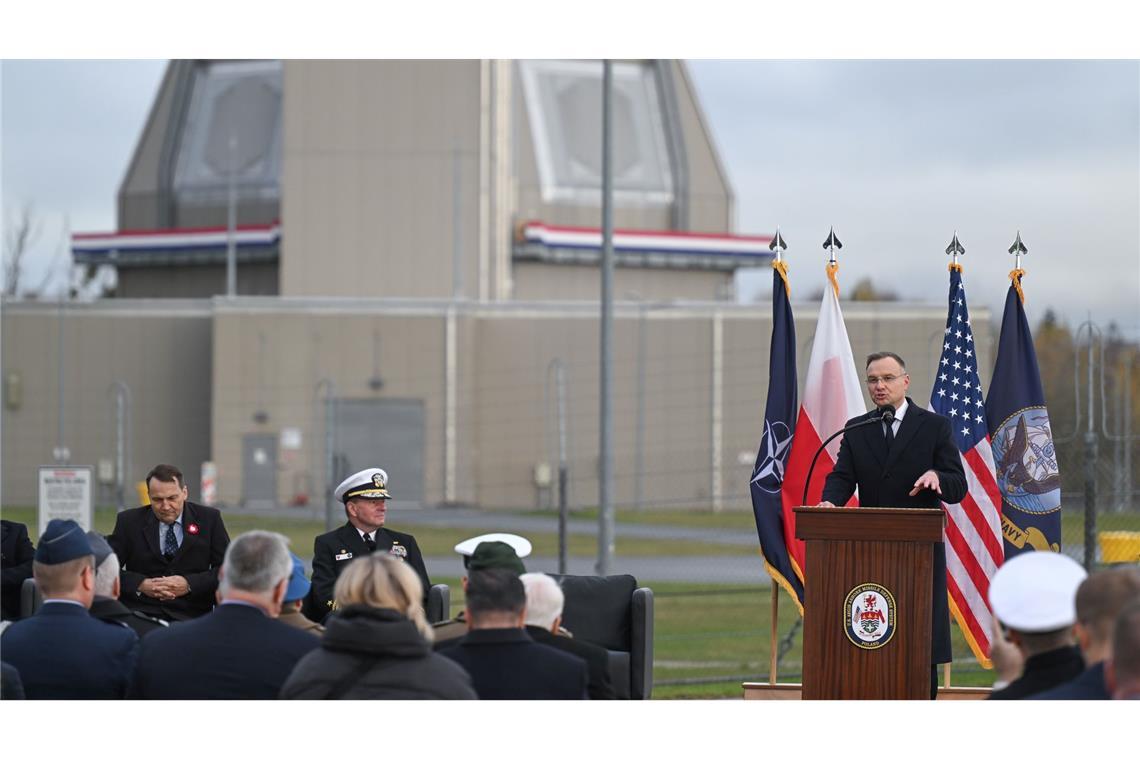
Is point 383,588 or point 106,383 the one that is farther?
point 106,383

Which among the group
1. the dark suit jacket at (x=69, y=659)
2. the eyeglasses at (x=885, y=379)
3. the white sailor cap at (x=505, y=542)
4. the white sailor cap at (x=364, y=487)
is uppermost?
the eyeglasses at (x=885, y=379)

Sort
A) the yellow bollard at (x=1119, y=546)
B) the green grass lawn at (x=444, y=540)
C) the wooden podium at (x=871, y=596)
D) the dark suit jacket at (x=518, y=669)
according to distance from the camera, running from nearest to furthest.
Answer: the dark suit jacket at (x=518, y=669) < the wooden podium at (x=871, y=596) < the yellow bollard at (x=1119, y=546) < the green grass lawn at (x=444, y=540)

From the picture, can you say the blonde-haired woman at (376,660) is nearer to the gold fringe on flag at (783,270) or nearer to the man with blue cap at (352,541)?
the man with blue cap at (352,541)

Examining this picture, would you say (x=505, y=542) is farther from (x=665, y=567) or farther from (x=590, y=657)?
(x=665, y=567)

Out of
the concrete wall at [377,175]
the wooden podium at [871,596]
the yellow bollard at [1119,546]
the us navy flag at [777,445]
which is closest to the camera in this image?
the wooden podium at [871,596]

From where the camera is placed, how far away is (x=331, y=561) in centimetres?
898

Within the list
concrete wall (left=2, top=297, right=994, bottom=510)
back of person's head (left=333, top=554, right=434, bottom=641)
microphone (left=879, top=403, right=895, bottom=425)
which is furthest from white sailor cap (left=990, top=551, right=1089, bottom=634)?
concrete wall (left=2, top=297, right=994, bottom=510)

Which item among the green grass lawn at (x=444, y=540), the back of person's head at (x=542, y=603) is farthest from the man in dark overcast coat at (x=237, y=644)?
the green grass lawn at (x=444, y=540)

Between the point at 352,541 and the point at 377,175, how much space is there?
33222 mm

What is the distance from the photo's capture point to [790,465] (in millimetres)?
9766

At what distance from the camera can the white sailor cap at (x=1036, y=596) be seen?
504 cm

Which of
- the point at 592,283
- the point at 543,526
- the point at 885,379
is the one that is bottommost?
the point at 543,526

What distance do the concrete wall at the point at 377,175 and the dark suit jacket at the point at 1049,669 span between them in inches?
1449

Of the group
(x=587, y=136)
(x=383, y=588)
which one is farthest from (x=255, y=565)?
(x=587, y=136)
